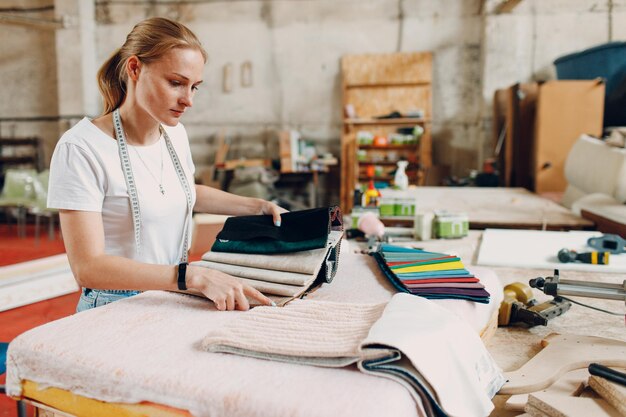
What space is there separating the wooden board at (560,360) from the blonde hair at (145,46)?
1147 millimetres

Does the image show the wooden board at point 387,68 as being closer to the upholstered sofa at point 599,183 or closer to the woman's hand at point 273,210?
the upholstered sofa at point 599,183

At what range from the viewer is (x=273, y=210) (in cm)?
166

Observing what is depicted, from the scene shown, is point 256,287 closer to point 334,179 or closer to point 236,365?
point 236,365

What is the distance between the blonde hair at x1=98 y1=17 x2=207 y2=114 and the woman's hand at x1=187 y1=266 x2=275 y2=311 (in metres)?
0.60

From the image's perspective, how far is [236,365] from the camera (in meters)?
0.95

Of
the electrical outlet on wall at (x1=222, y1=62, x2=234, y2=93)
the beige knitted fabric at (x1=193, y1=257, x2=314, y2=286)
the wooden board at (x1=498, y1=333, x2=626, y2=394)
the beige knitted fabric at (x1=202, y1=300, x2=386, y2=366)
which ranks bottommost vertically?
the wooden board at (x1=498, y1=333, x2=626, y2=394)

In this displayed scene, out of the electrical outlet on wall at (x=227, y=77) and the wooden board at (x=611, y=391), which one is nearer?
the wooden board at (x=611, y=391)

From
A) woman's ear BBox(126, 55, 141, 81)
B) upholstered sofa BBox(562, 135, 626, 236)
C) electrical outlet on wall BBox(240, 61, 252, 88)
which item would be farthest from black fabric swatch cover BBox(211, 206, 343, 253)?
electrical outlet on wall BBox(240, 61, 252, 88)

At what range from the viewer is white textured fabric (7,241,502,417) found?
2.73 feet

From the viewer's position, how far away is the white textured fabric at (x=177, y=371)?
831mm

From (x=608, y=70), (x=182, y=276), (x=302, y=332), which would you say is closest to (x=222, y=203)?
→ (x=182, y=276)

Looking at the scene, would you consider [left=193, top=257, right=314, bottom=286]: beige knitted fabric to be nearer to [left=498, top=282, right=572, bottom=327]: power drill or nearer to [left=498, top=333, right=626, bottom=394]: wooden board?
[left=498, top=333, right=626, bottom=394]: wooden board

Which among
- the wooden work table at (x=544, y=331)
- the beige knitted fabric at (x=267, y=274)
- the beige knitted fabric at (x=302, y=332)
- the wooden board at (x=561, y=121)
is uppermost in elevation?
the wooden board at (x=561, y=121)

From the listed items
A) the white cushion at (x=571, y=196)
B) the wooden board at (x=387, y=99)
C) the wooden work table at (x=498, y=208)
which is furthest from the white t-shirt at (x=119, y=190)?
the wooden board at (x=387, y=99)
